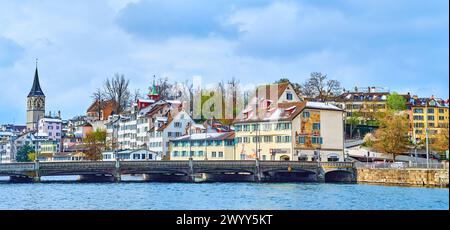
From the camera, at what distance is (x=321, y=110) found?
76875 mm

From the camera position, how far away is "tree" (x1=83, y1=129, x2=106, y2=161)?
340ft

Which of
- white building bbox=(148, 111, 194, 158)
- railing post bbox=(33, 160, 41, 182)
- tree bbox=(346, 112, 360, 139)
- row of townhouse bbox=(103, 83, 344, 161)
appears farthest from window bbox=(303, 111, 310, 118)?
railing post bbox=(33, 160, 41, 182)

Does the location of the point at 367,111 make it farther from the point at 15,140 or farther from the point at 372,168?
the point at 15,140

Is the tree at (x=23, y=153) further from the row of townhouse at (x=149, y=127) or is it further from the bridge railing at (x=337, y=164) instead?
the bridge railing at (x=337, y=164)

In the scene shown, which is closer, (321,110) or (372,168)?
(372,168)

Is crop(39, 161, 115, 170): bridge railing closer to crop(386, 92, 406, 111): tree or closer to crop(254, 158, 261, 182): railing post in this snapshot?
crop(254, 158, 261, 182): railing post

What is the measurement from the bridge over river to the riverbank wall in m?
2.10

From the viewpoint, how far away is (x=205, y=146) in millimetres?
85562

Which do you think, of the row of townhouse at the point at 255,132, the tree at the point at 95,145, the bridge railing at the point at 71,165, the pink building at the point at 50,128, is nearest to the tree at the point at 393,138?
the row of townhouse at the point at 255,132

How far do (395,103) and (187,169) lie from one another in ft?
144

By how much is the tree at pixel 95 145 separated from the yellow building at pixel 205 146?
18030 mm

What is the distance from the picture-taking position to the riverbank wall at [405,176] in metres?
53.0

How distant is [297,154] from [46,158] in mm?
70792
